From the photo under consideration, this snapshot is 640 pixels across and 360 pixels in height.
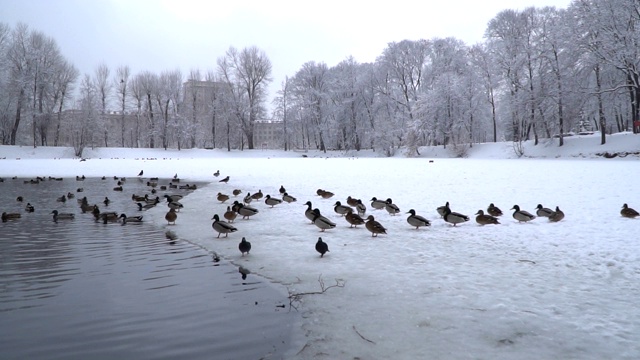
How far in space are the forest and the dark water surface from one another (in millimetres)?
34162

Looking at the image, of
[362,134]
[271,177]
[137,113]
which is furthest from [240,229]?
[137,113]

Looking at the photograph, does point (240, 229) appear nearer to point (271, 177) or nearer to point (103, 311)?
point (103, 311)

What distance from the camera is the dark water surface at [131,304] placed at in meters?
3.97

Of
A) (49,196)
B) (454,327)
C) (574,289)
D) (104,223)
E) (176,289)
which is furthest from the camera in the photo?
(49,196)

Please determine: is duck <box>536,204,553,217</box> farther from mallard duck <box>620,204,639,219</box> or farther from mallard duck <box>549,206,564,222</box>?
mallard duck <box>620,204,639,219</box>

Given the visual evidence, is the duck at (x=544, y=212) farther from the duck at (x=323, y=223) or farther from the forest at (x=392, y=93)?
the forest at (x=392, y=93)

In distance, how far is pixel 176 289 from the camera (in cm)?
570

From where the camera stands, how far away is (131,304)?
16.8ft

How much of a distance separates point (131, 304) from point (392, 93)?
2273 inches

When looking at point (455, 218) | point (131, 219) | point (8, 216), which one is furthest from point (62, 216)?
point (455, 218)

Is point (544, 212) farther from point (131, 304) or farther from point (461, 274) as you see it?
point (131, 304)

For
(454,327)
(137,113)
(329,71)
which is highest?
(329,71)

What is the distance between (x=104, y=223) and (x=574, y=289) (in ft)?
38.9

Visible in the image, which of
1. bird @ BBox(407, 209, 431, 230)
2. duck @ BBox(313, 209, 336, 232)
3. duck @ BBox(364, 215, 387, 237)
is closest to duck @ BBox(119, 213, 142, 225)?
duck @ BBox(313, 209, 336, 232)
